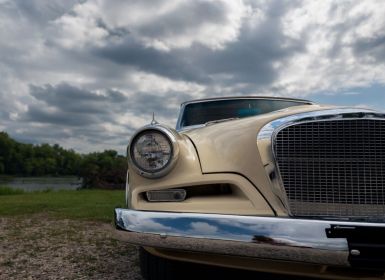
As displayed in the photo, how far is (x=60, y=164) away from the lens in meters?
38.1

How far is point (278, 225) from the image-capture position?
6.46 feet

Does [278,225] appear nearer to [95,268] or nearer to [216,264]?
[216,264]

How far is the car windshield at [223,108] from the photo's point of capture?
473cm

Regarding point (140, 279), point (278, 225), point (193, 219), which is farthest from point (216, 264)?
point (140, 279)

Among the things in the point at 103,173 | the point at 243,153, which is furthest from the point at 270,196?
the point at 103,173

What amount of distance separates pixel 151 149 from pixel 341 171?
105cm

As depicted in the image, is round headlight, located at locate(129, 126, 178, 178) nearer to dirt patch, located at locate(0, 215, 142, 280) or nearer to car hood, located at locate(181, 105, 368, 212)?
car hood, located at locate(181, 105, 368, 212)

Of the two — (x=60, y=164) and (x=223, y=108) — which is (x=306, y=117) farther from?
(x=60, y=164)

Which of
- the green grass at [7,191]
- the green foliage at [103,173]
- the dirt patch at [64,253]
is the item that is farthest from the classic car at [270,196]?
the green foliage at [103,173]

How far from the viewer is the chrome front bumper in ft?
6.27

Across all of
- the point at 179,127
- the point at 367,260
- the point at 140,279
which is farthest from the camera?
the point at 179,127

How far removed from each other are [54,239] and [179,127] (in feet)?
6.44

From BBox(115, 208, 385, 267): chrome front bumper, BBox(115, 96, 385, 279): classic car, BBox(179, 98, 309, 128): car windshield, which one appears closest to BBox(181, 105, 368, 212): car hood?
BBox(115, 96, 385, 279): classic car

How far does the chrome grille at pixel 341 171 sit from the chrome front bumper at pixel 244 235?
27 cm
